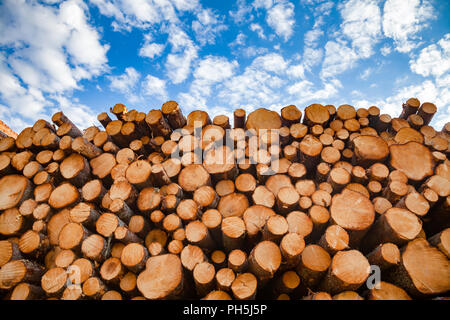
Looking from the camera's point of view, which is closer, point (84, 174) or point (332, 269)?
point (332, 269)

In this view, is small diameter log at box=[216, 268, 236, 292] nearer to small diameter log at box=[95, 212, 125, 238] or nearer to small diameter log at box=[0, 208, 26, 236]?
small diameter log at box=[95, 212, 125, 238]

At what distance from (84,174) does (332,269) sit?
3.04 metres

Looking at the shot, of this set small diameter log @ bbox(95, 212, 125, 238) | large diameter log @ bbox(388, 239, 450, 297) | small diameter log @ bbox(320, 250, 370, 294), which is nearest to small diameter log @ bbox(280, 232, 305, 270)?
small diameter log @ bbox(320, 250, 370, 294)

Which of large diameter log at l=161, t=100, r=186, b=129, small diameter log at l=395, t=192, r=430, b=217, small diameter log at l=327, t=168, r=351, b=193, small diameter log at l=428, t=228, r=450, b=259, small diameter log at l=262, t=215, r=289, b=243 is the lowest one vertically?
small diameter log at l=428, t=228, r=450, b=259

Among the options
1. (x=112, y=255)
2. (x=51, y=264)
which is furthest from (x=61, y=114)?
(x=112, y=255)

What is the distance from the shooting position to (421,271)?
1.67m

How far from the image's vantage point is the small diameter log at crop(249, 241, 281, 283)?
172cm

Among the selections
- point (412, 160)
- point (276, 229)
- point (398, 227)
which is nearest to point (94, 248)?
point (276, 229)

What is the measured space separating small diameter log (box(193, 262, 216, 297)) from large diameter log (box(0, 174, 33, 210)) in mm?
2597

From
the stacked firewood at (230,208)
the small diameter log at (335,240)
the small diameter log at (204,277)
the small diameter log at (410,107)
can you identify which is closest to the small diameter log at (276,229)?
the stacked firewood at (230,208)

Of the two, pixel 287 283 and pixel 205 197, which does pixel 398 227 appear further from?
pixel 205 197

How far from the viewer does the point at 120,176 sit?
2.72 meters
